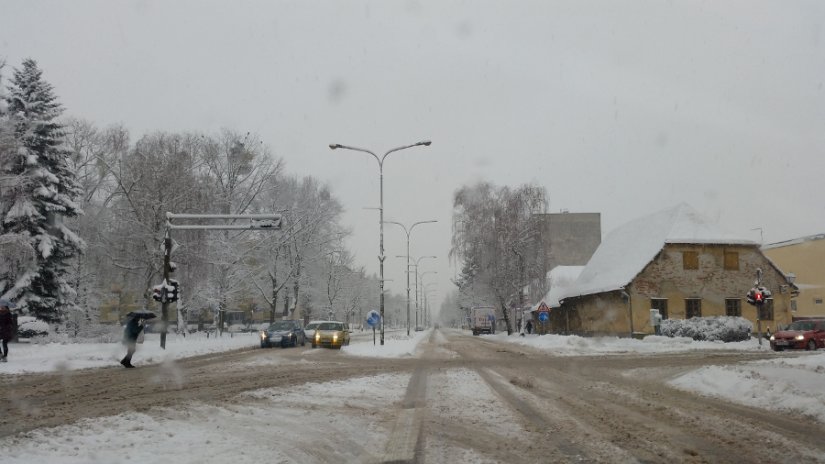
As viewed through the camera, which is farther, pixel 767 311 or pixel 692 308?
pixel 767 311

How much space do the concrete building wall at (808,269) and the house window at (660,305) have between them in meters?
23.1

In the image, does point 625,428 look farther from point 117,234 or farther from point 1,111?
point 117,234

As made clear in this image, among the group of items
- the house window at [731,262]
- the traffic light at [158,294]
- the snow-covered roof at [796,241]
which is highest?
the snow-covered roof at [796,241]

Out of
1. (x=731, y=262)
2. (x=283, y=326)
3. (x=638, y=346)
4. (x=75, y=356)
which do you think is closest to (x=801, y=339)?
(x=638, y=346)

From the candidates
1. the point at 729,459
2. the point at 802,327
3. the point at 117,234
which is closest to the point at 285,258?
the point at 117,234

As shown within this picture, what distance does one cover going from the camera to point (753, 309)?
40000 mm

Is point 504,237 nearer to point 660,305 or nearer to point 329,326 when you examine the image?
point 660,305

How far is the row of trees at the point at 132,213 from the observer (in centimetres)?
3250

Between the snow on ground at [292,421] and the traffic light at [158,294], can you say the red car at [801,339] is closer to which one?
the snow on ground at [292,421]

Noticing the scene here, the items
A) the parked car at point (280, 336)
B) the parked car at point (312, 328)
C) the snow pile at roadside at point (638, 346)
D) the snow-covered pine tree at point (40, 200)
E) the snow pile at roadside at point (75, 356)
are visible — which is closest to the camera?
the snow pile at roadside at point (75, 356)

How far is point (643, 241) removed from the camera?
43.8m

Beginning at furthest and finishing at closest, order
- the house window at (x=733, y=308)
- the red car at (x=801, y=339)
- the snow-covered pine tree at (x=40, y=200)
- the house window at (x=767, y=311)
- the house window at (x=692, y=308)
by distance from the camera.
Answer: the house window at (x=767, y=311) < the house window at (x=733, y=308) < the house window at (x=692, y=308) < the snow-covered pine tree at (x=40, y=200) < the red car at (x=801, y=339)

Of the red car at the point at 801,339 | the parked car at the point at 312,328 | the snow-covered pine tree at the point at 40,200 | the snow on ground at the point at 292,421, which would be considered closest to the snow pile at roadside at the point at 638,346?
the red car at the point at 801,339

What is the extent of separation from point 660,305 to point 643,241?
223 inches
